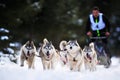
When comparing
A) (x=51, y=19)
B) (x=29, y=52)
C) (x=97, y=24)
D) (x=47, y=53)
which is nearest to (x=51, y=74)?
(x=47, y=53)

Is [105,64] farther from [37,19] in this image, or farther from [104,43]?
[37,19]

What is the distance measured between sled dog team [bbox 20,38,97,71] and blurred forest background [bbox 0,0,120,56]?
10.2m

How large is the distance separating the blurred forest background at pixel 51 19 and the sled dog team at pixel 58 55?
1016 cm

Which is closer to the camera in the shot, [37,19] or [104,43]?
[104,43]

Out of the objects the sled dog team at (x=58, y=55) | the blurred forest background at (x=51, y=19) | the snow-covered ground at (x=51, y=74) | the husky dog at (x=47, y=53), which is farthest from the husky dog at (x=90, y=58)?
the blurred forest background at (x=51, y=19)

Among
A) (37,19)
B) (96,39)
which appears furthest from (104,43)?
(37,19)

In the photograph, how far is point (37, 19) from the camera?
40656 mm

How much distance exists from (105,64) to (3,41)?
4570 millimetres

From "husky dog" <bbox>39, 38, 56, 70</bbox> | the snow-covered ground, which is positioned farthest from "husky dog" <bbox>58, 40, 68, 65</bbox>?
the snow-covered ground

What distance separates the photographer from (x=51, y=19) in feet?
135

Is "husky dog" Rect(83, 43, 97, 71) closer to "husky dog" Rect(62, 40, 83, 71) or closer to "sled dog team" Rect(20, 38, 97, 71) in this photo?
"sled dog team" Rect(20, 38, 97, 71)

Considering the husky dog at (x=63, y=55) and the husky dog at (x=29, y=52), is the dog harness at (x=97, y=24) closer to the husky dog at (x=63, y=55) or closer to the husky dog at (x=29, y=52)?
the husky dog at (x=63, y=55)

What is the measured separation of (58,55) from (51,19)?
20.8 metres

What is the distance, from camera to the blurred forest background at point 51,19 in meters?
34.5
